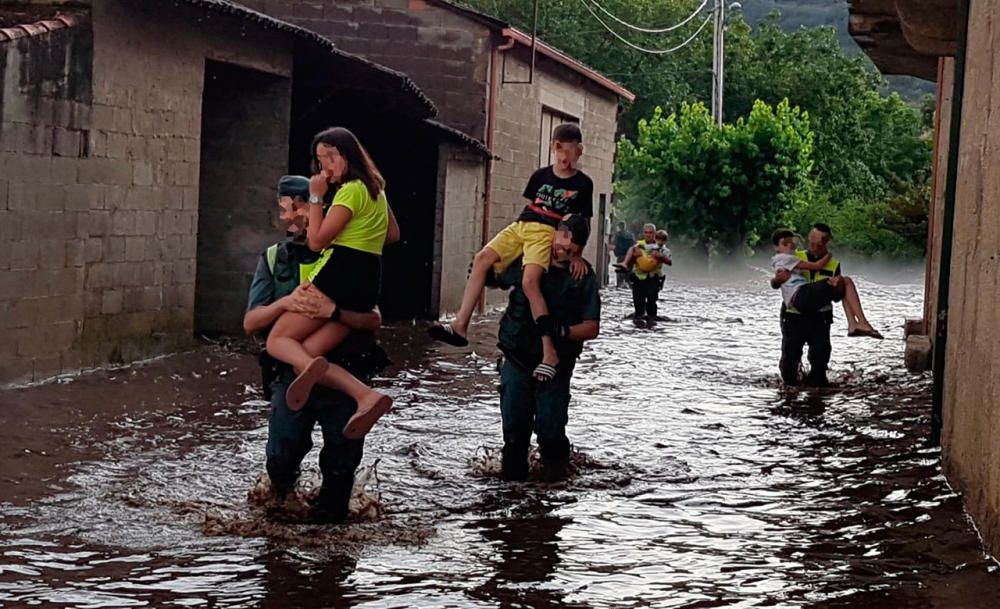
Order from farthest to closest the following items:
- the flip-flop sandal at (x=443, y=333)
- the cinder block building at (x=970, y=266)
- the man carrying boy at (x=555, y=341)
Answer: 1. the flip-flop sandal at (x=443, y=333)
2. the man carrying boy at (x=555, y=341)
3. the cinder block building at (x=970, y=266)

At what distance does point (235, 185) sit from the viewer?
17.1 metres

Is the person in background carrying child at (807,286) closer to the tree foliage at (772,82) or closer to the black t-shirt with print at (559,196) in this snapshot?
the black t-shirt with print at (559,196)

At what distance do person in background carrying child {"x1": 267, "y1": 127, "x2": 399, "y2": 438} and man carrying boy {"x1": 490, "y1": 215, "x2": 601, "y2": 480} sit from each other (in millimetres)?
1568

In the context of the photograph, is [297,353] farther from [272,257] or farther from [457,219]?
[457,219]

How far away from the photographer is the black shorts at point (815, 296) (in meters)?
13.6

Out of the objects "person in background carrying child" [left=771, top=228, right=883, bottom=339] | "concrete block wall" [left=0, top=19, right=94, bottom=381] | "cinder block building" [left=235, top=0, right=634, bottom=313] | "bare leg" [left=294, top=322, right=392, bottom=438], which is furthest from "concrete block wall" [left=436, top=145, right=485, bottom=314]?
"bare leg" [left=294, top=322, right=392, bottom=438]

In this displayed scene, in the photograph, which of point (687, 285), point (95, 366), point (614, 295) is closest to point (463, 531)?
point (95, 366)

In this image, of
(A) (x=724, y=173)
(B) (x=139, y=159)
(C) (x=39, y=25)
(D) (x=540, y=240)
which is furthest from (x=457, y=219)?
(A) (x=724, y=173)

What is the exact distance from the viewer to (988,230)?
8094 mm

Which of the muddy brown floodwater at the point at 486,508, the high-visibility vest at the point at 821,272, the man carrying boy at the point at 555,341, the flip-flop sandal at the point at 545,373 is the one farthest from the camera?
the high-visibility vest at the point at 821,272

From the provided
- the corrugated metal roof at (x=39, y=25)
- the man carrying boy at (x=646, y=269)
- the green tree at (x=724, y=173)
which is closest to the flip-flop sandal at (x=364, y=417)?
the corrugated metal roof at (x=39, y=25)

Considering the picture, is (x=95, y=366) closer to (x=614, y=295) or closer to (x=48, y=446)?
(x=48, y=446)

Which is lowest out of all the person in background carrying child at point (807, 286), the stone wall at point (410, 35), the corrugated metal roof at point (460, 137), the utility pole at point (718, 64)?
the person in background carrying child at point (807, 286)

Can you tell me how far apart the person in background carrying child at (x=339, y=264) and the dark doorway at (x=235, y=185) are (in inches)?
384
